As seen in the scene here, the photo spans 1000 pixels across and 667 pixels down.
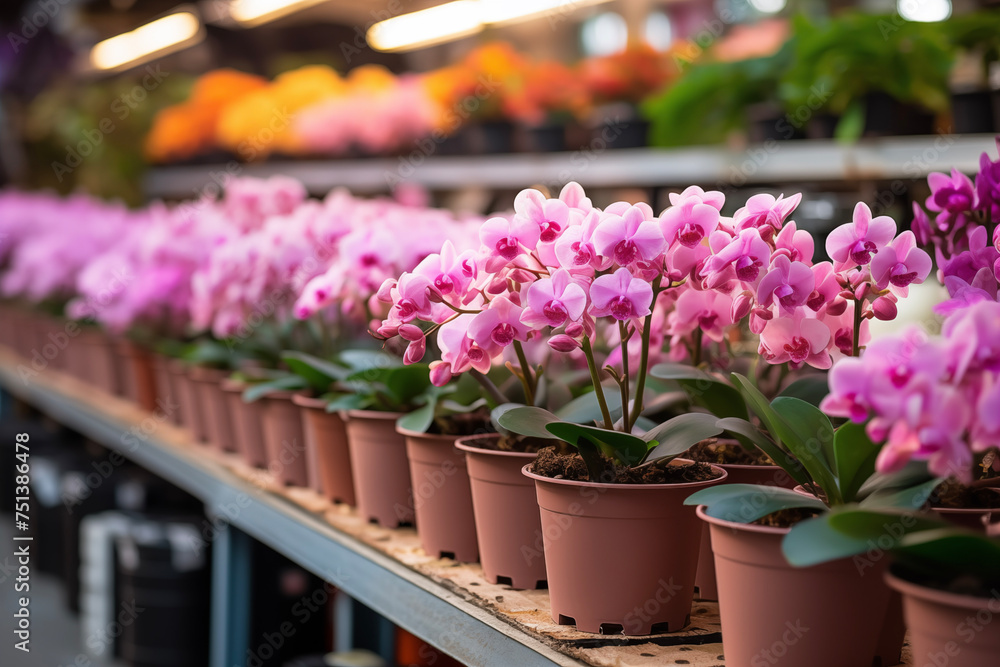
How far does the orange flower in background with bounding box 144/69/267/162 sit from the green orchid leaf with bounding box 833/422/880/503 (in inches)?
167

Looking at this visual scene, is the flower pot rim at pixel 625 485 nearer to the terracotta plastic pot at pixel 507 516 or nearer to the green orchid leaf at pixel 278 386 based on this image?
the terracotta plastic pot at pixel 507 516

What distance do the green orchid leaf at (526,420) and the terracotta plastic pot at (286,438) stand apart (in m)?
0.74

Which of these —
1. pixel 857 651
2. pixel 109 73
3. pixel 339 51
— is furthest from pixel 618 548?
pixel 109 73

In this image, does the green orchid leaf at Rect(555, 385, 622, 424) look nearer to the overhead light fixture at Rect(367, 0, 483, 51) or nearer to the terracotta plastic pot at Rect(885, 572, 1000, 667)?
the terracotta plastic pot at Rect(885, 572, 1000, 667)

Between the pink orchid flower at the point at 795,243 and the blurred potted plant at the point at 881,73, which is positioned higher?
the blurred potted plant at the point at 881,73

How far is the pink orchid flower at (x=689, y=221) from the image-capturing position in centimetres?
85

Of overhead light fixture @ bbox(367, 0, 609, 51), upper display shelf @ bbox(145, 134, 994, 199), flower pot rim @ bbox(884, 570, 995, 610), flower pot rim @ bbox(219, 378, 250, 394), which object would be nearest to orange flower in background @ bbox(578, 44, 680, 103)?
upper display shelf @ bbox(145, 134, 994, 199)

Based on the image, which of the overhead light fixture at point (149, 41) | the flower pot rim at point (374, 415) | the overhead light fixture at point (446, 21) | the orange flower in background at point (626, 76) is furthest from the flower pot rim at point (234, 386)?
the overhead light fixture at point (149, 41)

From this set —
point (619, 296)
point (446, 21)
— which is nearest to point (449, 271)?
point (619, 296)

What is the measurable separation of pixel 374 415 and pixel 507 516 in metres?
0.33

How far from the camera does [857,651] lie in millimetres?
744

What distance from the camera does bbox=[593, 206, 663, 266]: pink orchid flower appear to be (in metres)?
0.82

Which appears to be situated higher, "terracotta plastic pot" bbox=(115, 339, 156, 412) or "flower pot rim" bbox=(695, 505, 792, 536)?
"terracotta plastic pot" bbox=(115, 339, 156, 412)

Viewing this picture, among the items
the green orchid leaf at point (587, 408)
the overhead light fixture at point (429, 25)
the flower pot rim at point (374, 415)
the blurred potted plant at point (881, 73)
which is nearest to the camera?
the green orchid leaf at point (587, 408)
